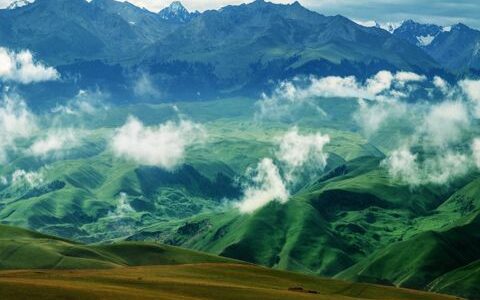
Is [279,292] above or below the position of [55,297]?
below

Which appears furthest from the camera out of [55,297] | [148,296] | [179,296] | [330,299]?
[330,299]

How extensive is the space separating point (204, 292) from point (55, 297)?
4148cm

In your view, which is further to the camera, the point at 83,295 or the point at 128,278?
the point at 128,278

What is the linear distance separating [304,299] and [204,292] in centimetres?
2176

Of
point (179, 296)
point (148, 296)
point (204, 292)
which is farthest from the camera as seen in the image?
point (204, 292)

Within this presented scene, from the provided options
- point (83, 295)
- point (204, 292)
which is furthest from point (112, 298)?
point (204, 292)

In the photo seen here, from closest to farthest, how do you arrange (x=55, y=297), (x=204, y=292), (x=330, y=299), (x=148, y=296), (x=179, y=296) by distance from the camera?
(x=55, y=297) → (x=148, y=296) → (x=179, y=296) → (x=204, y=292) → (x=330, y=299)

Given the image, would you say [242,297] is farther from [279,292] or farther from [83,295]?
[83,295]

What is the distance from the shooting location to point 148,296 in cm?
15775

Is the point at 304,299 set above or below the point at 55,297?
below

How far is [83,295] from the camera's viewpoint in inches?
5876

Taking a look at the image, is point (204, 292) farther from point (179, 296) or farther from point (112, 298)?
point (112, 298)

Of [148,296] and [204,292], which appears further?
[204,292]

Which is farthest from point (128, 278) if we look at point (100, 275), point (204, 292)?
point (204, 292)
